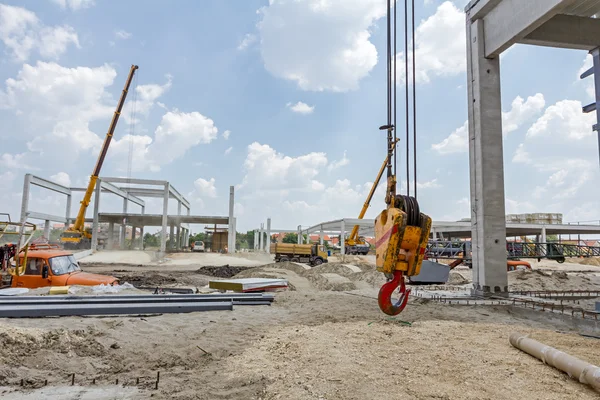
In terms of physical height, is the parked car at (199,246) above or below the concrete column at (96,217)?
below

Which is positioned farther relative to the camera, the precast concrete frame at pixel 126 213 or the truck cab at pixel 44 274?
the precast concrete frame at pixel 126 213

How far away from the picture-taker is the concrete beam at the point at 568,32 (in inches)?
496

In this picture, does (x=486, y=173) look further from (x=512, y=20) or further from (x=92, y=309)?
(x=92, y=309)

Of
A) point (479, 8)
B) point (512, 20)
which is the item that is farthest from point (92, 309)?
point (479, 8)

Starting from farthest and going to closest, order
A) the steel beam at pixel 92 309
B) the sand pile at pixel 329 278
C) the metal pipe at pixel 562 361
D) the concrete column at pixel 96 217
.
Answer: the concrete column at pixel 96 217 < the sand pile at pixel 329 278 < the steel beam at pixel 92 309 < the metal pipe at pixel 562 361

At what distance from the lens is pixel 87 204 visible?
34.0 metres

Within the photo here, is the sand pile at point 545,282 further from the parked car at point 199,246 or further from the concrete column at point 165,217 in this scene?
the parked car at point 199,246

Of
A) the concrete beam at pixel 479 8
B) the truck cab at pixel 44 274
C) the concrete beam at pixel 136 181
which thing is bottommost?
the truck cab at pixel 44 274

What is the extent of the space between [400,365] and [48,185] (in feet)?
136

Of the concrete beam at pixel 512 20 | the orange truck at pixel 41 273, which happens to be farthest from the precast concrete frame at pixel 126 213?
the concrete beam at pixel 512 20

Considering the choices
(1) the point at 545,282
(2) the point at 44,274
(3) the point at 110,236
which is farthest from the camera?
(3) the point at 110,236

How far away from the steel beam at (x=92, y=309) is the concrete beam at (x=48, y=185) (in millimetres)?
31990

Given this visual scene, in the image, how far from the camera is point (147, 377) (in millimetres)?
4836

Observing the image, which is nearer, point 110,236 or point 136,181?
point 136,181
